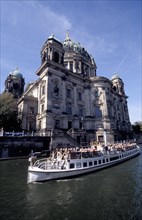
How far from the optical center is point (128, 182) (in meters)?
12.1

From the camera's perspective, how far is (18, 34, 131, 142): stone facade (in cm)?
3662

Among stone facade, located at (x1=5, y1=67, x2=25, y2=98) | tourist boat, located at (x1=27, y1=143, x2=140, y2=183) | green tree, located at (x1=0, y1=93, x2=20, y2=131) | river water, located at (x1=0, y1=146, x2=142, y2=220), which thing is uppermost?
stone facade, located at (x1=5, y1=67, x2=25, y2=98)

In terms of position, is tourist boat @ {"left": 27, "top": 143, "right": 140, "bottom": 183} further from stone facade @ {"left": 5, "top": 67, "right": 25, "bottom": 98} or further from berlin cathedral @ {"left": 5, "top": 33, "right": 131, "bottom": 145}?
stone facade @ {"left": 5, "top": 67, "right": 25, "bottom": 98}

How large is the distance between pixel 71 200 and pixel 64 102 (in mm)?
31185

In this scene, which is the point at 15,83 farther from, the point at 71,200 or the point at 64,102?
the point at 71,200

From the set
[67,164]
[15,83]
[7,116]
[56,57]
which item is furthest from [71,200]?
[15,83]

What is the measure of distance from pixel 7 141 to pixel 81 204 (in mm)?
19977

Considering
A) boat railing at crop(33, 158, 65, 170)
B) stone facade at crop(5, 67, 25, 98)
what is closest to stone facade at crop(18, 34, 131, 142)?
stone facade at crop(5, 67, 25, 98)

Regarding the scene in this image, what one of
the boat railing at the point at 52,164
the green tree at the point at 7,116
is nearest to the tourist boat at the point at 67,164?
the boat railing at the point at 52,164

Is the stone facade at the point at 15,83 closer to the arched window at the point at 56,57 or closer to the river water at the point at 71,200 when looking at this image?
the arched window at the point at 56,57

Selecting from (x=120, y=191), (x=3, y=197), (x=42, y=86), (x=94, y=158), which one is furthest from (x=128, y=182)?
(x=42, y=86)

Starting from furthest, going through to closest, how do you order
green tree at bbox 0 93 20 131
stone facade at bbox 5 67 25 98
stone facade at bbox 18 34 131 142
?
stone facade at bbox 5 67 25 98 → stone facade at bbox 18 34 131 142 → green tree at bbox 0 93 20 131

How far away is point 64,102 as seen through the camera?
39.2 meters

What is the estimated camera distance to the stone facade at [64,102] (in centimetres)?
3662
